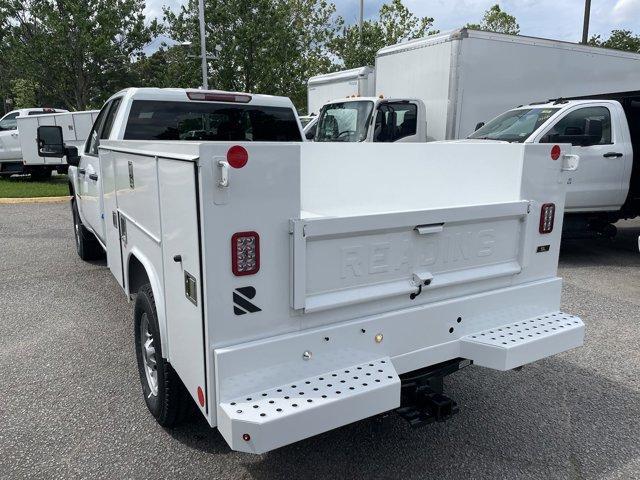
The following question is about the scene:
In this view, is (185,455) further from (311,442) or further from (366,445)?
(366,445)

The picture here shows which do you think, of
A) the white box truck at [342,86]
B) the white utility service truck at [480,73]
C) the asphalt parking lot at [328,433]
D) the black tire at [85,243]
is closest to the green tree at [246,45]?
the white box truck at [342,86]

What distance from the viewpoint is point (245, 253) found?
219cm

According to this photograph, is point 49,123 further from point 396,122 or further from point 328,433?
point 328,433

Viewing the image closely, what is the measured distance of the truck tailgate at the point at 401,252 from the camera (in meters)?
2.34

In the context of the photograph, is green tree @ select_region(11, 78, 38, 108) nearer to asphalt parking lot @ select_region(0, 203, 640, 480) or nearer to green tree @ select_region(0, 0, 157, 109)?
green tree @ select_region(0, 0, 157, 109)

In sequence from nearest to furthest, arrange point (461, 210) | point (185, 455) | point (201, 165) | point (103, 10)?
point (201, 165)
point (461, 210)
point (185, 455)
point (103, 10)

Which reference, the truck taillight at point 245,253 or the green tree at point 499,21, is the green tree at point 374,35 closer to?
the green tree at point 499,21

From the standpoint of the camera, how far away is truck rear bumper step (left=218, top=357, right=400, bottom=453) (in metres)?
2.05

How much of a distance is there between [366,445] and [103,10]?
21976 mm

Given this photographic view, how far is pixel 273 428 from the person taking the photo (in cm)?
206

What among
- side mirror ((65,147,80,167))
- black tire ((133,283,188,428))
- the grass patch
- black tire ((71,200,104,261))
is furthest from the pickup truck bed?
the grass patch

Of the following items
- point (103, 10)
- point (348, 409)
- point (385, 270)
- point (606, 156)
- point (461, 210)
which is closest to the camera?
point (348, 409)

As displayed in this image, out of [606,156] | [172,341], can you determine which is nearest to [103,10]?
[606,156]

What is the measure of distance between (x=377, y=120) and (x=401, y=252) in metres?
7.77
